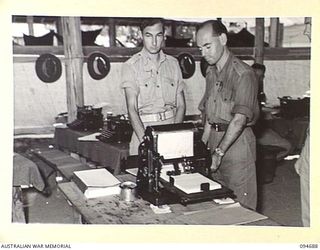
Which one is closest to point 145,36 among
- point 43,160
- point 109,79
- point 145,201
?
point 145,201

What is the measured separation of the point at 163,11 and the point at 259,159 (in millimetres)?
1230

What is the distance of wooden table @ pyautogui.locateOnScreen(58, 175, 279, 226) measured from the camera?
88 cm

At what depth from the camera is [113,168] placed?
1.64m

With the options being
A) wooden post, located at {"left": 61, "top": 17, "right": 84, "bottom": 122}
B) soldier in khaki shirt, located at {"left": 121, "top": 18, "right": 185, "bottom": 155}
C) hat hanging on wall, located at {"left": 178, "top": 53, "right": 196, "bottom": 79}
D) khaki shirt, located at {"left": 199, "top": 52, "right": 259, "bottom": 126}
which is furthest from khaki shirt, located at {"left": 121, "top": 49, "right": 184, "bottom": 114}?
hat hanging on wall, located at {"left": 178, "top": 53, "right": 196, "bottom": 79}

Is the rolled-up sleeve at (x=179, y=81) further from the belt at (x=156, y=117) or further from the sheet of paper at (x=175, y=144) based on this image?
the sheet of paper at (x=175, y=144)

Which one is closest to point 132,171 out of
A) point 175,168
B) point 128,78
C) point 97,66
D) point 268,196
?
point 175,168

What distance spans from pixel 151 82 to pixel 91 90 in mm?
867

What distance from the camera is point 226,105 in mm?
1240

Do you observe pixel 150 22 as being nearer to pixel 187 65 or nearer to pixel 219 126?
pixel 219 126

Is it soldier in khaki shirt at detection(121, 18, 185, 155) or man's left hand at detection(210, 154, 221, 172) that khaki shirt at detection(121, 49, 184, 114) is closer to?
soldier in khaki shirt at detection(121, 18, 185, 155)

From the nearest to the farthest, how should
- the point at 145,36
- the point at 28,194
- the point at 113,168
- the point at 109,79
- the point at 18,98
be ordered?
the point at 18,98 → the point at 145,36 → the point at 113,168 → the point at 28,194 → the point at 109,79

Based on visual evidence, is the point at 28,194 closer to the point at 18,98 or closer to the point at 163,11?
the point at 18,98

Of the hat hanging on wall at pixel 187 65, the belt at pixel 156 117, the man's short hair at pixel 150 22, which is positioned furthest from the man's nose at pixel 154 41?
the hat hanging on wall at pixel 187 65

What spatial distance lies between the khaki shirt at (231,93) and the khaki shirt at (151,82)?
182 millimetres
